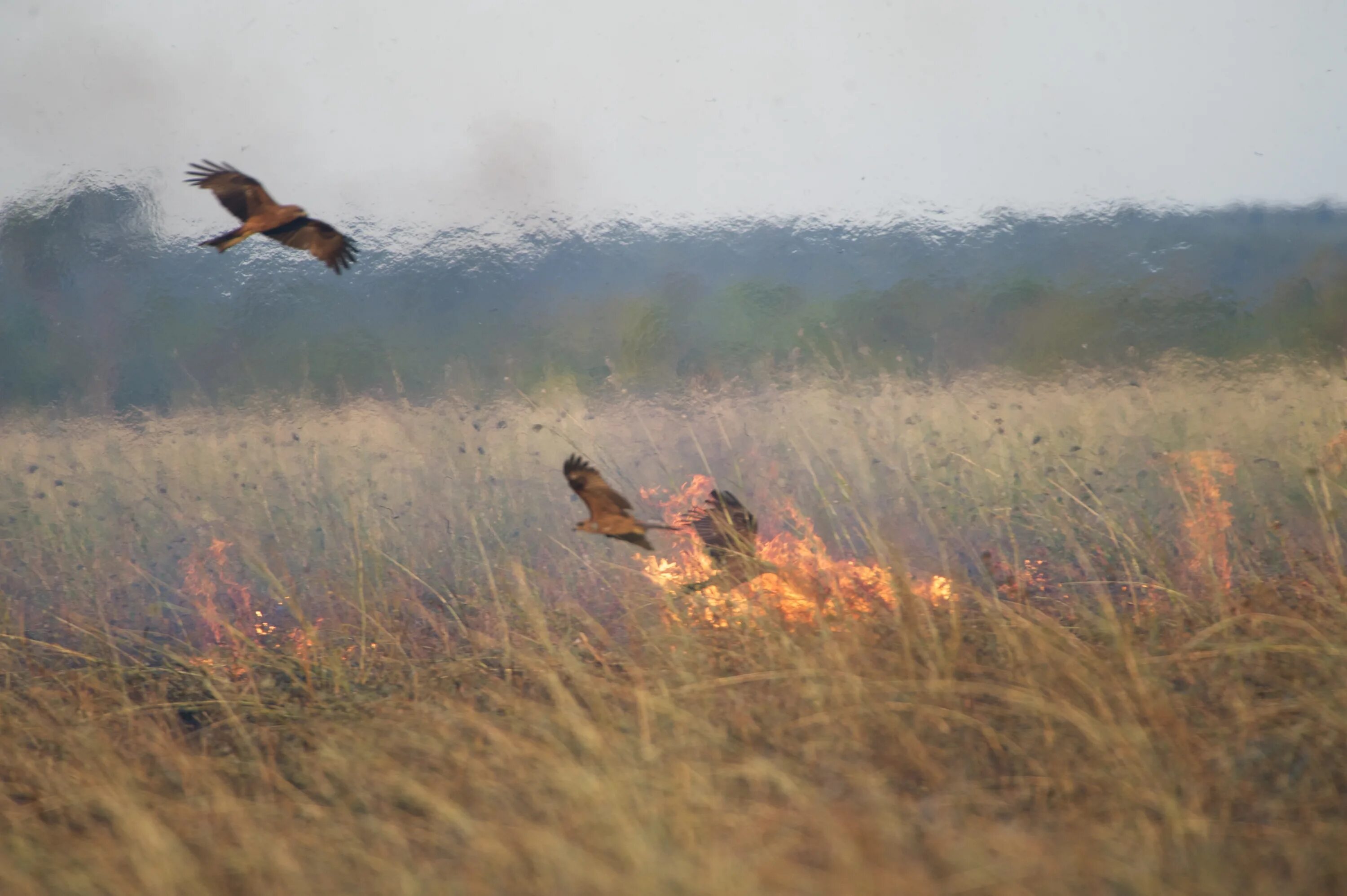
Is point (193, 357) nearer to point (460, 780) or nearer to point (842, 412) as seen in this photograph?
point (842, 412)

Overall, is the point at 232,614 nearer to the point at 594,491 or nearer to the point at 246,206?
the point at 246,206

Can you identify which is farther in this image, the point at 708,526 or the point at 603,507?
the point at 708,526

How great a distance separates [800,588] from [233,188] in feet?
8.49

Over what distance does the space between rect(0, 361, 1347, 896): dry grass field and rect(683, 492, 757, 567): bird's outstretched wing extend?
151mm

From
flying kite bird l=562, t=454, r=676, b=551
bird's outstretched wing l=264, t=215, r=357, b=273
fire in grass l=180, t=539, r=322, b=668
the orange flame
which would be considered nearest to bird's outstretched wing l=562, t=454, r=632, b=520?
flying kite bird l=562, t=454, r=676, b=551

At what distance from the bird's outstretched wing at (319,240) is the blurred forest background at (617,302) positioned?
4.75 feet

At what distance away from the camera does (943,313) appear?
5832 mm

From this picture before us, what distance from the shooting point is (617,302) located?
614 cm

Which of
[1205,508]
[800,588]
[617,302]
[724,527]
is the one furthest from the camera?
[617,302]

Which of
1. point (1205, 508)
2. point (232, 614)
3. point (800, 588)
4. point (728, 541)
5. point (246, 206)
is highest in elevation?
point (246, 206)

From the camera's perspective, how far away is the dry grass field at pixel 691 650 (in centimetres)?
204

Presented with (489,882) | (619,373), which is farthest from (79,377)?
(489,882)

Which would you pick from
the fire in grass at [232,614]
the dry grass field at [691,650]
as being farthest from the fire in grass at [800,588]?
the fire in grass at [232,614]

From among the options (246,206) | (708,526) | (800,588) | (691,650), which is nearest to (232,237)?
(246,206)
